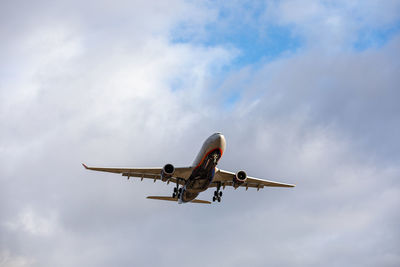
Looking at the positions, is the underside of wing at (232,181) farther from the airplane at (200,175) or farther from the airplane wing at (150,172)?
the airplane wing at (150,172)

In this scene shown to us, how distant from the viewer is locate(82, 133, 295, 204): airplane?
42812mm

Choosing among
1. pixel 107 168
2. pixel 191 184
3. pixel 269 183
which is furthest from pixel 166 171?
Answer: pixel 269 183

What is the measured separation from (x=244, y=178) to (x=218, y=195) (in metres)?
4.17

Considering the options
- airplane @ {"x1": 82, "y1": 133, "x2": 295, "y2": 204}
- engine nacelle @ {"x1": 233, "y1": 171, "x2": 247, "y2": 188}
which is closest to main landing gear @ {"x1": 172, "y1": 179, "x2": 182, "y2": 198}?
airplane @ {"x1": 82, "y1": 133, "x2": 295, "y2": 204}

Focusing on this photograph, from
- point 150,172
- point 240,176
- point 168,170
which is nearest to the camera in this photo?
point 168,170

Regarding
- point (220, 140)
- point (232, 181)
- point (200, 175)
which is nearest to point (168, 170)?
point (200, 175)

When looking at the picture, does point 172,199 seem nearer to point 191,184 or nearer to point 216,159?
point 191,184

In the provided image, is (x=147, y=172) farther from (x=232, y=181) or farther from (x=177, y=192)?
(x=232, y=181)

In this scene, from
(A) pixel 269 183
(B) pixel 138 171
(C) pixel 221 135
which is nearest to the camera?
(C) pixel 221 135

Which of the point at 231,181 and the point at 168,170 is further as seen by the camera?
the point at 231,181

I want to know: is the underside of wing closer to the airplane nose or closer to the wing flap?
the wing flap

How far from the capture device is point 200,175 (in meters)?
45.8

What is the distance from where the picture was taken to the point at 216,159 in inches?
1709

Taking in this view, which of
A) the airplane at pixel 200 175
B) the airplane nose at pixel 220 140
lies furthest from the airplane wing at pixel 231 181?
the airplane nose at pixel 220 140
